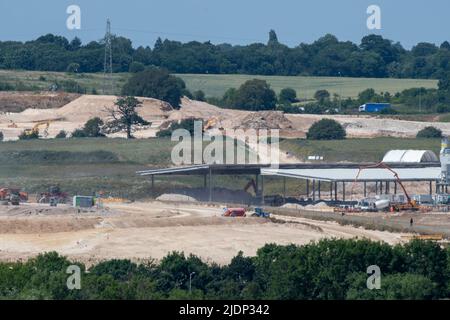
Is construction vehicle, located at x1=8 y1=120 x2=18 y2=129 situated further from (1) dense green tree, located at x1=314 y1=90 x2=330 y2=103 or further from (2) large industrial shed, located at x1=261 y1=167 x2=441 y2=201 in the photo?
(1) dense green tree, located at x1=314 y1=90 x2=330 y2=103

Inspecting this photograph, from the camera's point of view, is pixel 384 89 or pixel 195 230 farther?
pixel 384 89

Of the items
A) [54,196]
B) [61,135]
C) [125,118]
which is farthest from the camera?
[125,118]

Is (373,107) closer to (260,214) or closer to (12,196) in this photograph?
(12,196)

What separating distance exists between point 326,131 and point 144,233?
58.5 m

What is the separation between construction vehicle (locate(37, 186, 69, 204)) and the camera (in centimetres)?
8450

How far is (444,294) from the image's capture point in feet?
172

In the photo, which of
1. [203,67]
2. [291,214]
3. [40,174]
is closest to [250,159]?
[40,174]

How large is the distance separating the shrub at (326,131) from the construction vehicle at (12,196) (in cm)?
4211

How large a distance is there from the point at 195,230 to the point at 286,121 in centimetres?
6465

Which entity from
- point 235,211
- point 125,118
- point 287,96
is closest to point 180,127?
point 125,118

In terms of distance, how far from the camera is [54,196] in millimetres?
85875

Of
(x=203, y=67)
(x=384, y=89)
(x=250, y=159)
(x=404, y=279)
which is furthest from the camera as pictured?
(x=203, y=67)

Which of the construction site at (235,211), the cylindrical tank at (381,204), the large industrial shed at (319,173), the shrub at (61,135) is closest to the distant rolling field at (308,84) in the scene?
the shrub at (61,135)

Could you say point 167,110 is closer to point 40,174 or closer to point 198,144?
point 198,144
